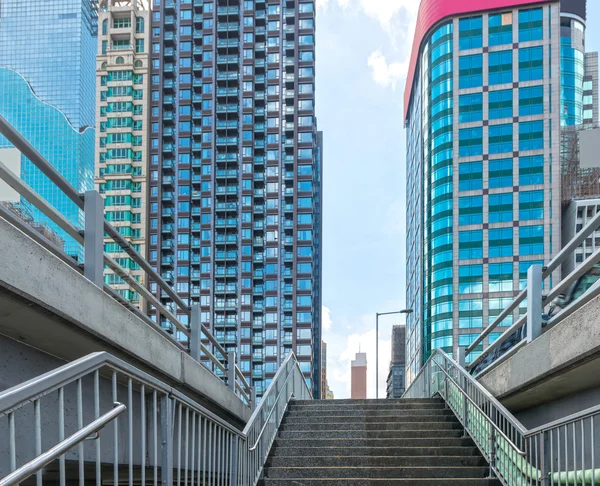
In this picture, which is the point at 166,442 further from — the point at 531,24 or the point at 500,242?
the point at 531,24

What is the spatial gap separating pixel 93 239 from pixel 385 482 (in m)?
3.89

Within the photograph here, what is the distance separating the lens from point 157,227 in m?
83.4

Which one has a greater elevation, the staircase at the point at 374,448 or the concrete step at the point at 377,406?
the concrete step at the point at 377,406

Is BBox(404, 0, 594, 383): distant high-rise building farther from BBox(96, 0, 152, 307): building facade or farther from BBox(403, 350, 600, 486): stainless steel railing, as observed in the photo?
BBox(403, 350, 600, 486): stainless steel railing

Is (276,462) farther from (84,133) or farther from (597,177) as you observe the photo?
(84,133)

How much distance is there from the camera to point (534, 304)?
22.1 ft

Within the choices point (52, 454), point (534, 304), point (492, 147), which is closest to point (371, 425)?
point (534, 304)

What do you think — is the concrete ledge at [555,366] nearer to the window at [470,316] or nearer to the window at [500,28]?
the window at [470,316]

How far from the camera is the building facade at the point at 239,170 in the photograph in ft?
262

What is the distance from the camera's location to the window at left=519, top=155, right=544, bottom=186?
224 ft

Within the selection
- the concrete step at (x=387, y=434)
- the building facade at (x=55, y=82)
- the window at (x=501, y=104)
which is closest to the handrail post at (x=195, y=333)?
the concrete step at (x=387, y=434)

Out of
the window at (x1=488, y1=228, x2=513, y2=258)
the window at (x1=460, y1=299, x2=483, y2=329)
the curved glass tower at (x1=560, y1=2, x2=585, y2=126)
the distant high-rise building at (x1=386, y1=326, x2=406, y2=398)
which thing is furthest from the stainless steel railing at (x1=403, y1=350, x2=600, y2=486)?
the distant high-rise building at (x1=386, y1=326, x2=406, y2=398)

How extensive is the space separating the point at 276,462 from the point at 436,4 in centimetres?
7408

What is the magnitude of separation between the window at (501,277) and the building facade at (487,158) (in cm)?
11
